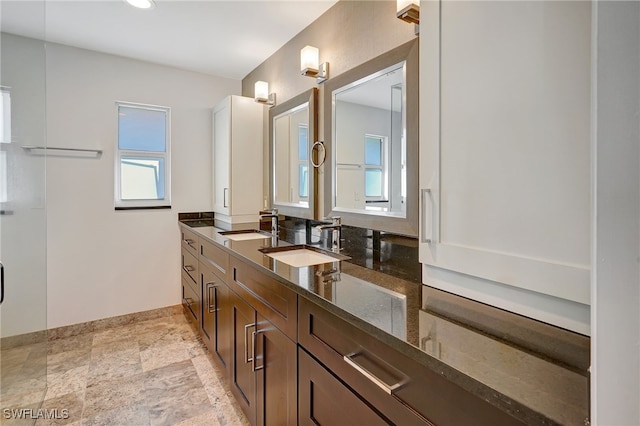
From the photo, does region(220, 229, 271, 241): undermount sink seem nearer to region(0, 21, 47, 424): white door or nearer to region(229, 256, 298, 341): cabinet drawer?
region(229, 256, 298, 341): cabinet drawer

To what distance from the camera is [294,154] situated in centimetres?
248

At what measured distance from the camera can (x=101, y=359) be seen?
7.95 ft

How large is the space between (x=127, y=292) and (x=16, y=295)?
3.13 feet

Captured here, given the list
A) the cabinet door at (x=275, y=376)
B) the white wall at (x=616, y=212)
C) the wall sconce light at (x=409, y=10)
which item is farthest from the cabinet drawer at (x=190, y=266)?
the white wall at (x=616, y=212)

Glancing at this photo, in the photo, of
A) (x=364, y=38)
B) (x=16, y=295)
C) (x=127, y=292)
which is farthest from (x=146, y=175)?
(x=364, y=38)

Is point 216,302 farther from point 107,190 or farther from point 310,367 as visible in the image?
Result: point 107,190

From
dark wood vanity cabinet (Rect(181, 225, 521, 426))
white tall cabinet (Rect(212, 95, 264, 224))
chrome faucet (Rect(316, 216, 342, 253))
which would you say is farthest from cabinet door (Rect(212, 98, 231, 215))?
chrome faucet (Rect(316, 216, 342, 253))

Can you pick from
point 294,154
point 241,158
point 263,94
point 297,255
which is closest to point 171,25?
point 263,94

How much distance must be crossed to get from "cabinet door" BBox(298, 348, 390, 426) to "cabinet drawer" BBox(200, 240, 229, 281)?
931mm

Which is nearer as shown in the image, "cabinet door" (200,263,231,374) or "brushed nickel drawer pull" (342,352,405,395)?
"brushed nickel drawer pull" (342,352,405,395)

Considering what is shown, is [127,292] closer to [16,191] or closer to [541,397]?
[16,191]

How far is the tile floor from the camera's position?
5.95 feet

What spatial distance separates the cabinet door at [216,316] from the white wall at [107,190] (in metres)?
1.01

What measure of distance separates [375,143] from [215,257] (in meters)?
1.27
